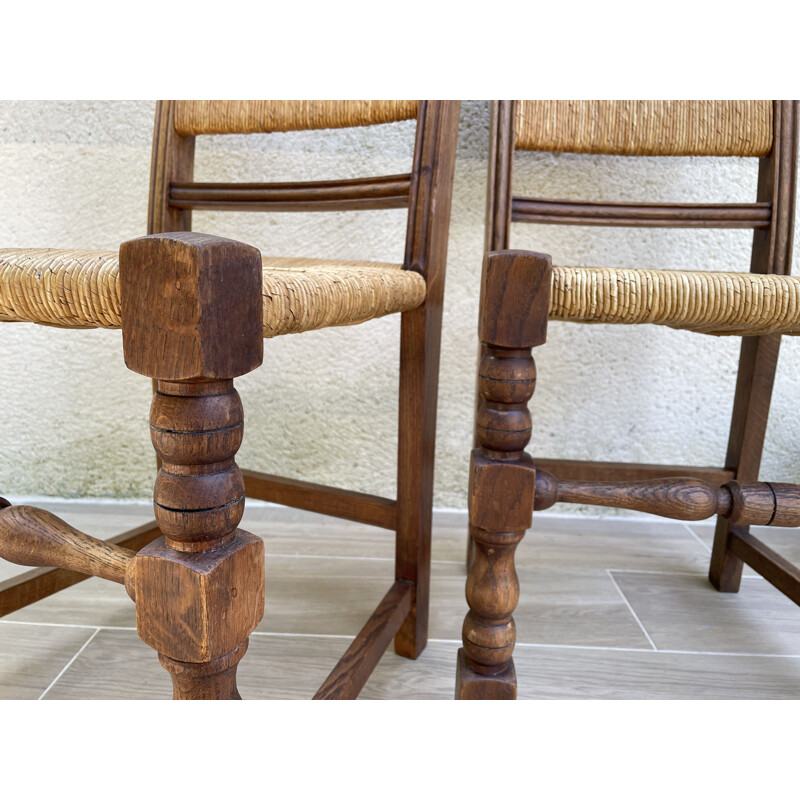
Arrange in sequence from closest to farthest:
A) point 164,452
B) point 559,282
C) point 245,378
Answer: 1. point 164,452
2. point 559,282
3. point 245,378

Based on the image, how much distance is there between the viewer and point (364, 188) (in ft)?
2.47

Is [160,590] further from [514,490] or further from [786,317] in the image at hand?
[786,317]

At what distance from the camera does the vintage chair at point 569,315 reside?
556 mm

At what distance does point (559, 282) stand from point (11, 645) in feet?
2.46

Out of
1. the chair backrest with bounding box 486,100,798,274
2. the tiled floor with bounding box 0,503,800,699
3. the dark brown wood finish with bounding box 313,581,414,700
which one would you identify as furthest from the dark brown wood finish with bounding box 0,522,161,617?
the chair backrest with bounding box 486,100,798,274

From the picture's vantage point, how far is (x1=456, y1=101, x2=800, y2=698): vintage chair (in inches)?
21.9

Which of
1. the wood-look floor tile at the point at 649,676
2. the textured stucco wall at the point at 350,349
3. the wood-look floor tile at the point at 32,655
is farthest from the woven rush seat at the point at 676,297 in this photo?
the wood-look floor tile at the point at 32,655

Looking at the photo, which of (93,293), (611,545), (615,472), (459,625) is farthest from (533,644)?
(93,293)

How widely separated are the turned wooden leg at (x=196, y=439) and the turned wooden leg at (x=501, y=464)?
9.9 inches

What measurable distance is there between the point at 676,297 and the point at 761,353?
1.31ft

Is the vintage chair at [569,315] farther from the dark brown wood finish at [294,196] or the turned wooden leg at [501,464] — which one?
the dark brown wood finish at [294,196]

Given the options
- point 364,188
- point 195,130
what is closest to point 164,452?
point 364,188

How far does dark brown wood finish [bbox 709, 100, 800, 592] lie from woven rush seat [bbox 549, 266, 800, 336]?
0.26 meters

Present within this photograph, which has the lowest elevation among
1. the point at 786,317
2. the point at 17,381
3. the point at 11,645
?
the point at 11,645
